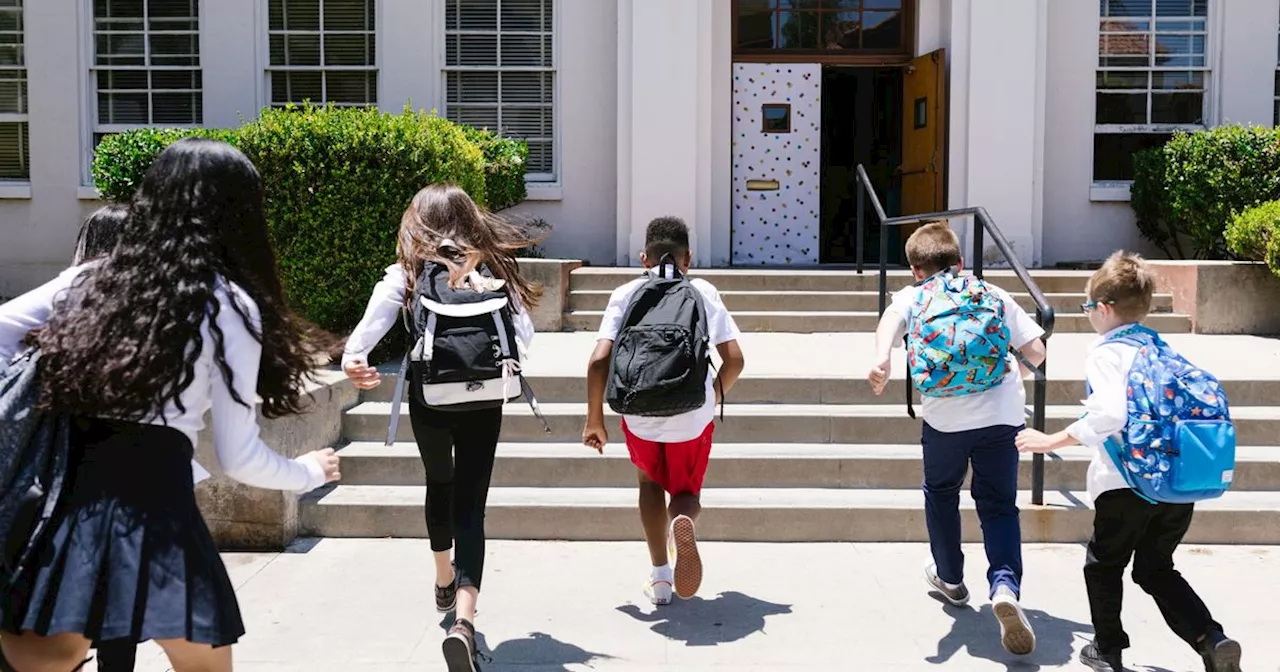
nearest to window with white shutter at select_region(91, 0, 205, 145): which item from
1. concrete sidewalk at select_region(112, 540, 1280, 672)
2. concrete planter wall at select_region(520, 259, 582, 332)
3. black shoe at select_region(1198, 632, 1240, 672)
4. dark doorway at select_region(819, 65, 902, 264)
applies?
concrete planter wall at select_region(520, 259, 582, 332)

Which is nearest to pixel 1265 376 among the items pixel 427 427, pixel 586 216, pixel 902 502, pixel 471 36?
pixel 902 502

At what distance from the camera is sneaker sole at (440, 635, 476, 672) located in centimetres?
399

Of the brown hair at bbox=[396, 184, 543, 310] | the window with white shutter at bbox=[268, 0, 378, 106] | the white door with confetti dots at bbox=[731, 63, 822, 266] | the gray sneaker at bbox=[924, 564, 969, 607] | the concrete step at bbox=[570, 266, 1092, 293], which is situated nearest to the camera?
the brown hair at bbox=[396, 184, 543, 310]

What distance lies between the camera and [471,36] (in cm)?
1220

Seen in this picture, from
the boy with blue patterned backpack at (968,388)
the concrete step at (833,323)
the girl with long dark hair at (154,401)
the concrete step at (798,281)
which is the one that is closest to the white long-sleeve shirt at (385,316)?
the boy with blue patterned backpack at (968,388)

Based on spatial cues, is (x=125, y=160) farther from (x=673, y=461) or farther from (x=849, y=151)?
(x=849, y=151)

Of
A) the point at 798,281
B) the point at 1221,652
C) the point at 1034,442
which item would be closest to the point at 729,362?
the point at 1034,442

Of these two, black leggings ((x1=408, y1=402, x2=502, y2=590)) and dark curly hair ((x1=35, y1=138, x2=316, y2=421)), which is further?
black leggings ((x1=408, y1=402, x2=502, y2=590))

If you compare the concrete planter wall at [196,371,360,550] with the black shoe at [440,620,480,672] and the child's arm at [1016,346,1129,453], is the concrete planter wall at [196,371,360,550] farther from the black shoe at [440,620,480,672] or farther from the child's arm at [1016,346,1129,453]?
the child's arm at [1016,346,1129,453]

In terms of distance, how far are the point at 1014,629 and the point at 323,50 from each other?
988 cm

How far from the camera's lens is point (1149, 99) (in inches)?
492

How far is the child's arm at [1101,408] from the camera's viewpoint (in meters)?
3.95

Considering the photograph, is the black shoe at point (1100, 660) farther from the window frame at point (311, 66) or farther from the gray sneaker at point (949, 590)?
the window frame at point (311, 66)

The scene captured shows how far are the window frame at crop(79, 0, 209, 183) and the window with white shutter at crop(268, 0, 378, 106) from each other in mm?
686
